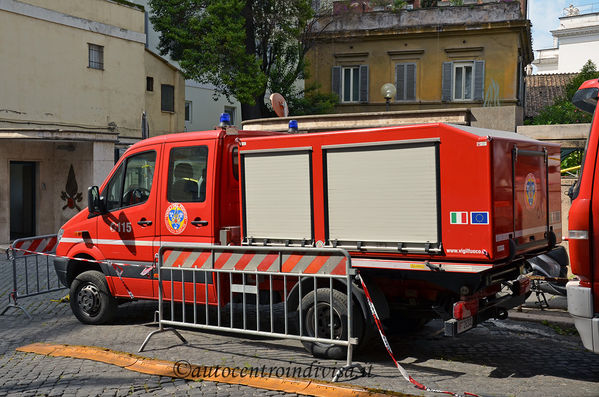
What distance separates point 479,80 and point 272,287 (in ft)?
67.8

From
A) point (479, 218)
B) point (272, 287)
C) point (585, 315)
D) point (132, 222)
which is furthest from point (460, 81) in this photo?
point (585, 315)

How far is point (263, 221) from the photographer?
7.25 metres

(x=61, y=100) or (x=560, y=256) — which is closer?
(x=560, y=256)

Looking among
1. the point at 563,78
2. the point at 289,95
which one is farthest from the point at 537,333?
the point at 563,78

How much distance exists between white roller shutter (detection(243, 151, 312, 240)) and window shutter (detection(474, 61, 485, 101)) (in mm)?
20050

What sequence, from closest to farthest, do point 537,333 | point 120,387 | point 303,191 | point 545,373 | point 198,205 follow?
point 120,387 < point 545,373 < point 303,191 < point 198,205 < point 537,333

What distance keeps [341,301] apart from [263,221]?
1.34 metres

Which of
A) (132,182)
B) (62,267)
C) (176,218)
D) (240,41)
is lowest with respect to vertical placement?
(62,267)

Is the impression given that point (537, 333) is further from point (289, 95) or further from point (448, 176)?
point (289, 95)

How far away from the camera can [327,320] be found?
6.70 meters

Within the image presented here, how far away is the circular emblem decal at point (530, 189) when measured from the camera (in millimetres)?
6592

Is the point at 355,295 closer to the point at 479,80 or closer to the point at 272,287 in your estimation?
the point at 272,287

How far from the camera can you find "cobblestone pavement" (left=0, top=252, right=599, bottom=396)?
5926mm

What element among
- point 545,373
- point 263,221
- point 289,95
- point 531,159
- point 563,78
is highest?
point 563,78
